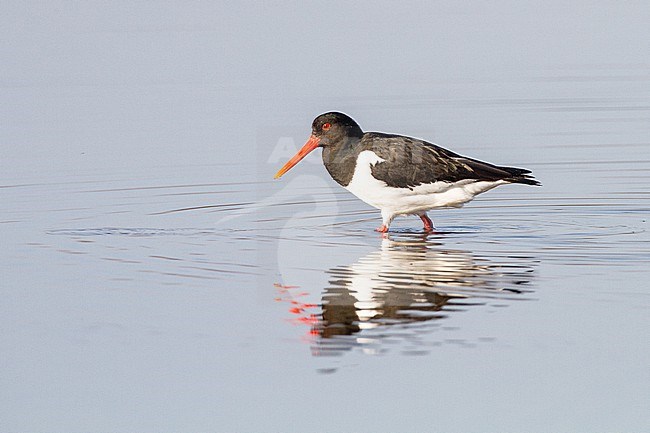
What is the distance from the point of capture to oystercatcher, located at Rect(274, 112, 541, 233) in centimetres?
1189

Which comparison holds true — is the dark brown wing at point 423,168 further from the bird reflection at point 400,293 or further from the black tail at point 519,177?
the bird reflection at point 400,293

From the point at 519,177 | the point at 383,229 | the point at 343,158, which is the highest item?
the point at 343,158

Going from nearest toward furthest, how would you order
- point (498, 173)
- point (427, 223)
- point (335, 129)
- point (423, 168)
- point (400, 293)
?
1. point (400, 293)
2. point (498, 173)
3. point (423, 168)
4. point (427, 223)
5. point (335, 129)

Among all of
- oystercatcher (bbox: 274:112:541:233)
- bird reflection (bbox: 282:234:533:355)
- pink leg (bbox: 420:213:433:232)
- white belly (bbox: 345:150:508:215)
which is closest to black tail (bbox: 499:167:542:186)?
oystercatcher (bbox: 274:112:541:233)

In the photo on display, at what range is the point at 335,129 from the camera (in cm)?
1255

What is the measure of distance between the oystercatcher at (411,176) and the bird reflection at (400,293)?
766mm

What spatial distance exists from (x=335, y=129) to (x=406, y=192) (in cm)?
107

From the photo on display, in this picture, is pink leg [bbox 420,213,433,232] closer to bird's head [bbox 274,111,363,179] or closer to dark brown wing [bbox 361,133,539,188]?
dark brown wing [bbox 361,133,539,188]

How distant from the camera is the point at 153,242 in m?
11.4

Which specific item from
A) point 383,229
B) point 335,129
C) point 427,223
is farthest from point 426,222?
point 335,129

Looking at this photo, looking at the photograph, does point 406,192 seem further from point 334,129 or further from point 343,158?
point 334,129

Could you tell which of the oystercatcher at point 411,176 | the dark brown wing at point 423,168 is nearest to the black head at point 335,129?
the oystercatcher at point 411,176

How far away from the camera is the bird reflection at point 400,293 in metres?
8.28

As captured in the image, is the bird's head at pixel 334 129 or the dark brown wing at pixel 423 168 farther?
the bird's head at pixel 334 129
